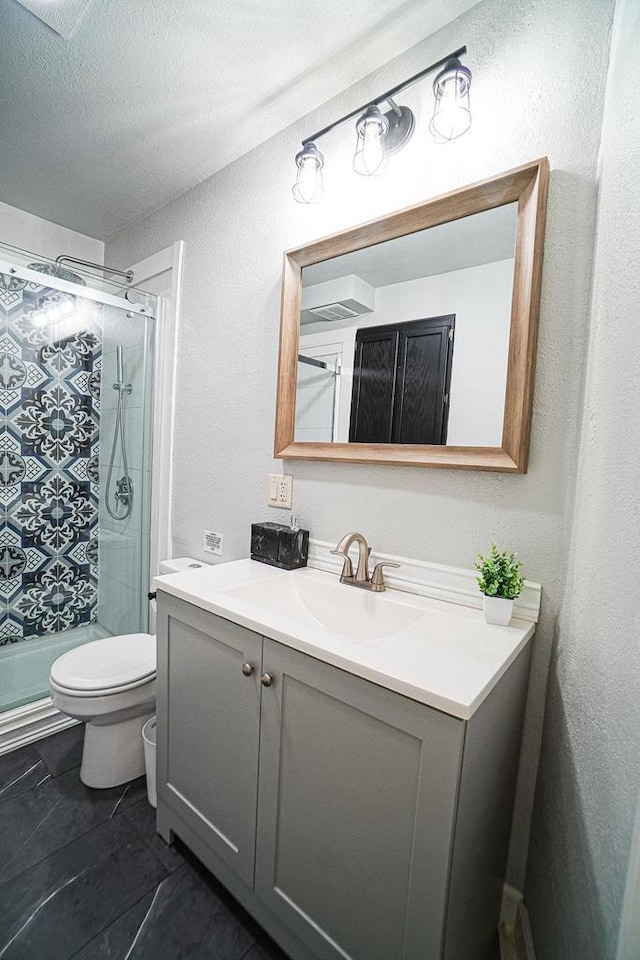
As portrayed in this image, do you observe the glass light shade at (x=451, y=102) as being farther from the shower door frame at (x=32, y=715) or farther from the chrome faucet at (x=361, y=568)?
the shower door frame at (x=32, y=715)

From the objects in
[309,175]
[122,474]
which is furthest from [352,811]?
[122,474]

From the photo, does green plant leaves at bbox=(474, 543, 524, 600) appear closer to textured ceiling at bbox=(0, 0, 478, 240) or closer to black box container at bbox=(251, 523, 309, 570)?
black box container at bbox=(251, 523, 309, 570)

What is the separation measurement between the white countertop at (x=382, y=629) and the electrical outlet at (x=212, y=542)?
0.37 m

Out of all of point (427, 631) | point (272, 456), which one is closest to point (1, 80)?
point (272, 456)

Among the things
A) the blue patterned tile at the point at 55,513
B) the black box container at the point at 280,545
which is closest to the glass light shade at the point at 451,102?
the black box container at the point at 280,545

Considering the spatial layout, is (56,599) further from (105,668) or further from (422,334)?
(422,334)

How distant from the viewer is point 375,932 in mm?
807

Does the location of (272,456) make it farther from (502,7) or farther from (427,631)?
(502,7)

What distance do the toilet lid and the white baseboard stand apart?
0.43m

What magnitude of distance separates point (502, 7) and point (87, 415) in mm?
2409

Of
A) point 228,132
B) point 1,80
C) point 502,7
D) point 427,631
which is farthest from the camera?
point 228,132

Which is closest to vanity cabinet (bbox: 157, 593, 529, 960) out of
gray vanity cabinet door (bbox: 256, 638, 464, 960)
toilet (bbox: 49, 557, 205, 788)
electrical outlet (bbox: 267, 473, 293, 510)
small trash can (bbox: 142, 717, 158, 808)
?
gray vanity cabinet door (bbox: 256, 638, 464, 960)

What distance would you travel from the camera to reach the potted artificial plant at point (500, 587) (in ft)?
3.26

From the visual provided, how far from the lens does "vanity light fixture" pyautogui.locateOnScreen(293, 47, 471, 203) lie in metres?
1.05
